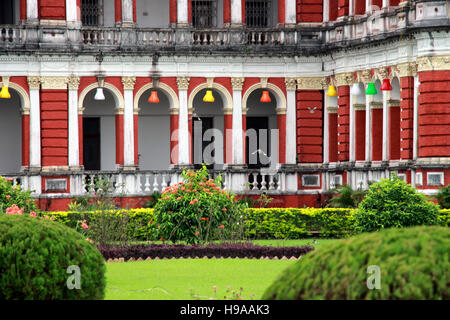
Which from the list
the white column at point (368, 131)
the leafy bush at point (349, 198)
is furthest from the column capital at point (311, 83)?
the leafy bush at point (349, 198)

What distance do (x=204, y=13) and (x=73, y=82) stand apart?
5793 mm

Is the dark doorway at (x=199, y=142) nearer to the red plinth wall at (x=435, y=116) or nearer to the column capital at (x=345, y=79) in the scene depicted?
the column capital at (x=345, y=79)

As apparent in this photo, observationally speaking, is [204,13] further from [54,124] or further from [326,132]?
[54,124]

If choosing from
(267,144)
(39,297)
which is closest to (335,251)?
(39,297)

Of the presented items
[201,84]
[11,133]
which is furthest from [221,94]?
[11,133]

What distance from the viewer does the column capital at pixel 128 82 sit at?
34438 mm

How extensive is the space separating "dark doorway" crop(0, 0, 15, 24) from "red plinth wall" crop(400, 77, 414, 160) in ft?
46.8

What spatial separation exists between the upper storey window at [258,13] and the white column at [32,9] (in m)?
7.94

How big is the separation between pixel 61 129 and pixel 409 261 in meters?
26.5

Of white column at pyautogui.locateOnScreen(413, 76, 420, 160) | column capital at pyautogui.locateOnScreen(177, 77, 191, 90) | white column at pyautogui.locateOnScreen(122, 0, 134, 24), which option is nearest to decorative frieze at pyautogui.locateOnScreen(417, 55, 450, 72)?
white column at pyautogui.locateOnScreen(413, 76, 420, 160)

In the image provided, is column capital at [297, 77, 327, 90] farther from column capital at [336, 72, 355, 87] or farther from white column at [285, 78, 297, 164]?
column capital at [336, 72, 355, 87]

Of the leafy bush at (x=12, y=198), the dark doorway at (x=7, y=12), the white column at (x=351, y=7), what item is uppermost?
the dark doorway at (x=7, y=12)

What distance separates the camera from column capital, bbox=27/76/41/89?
33688 millimetres
